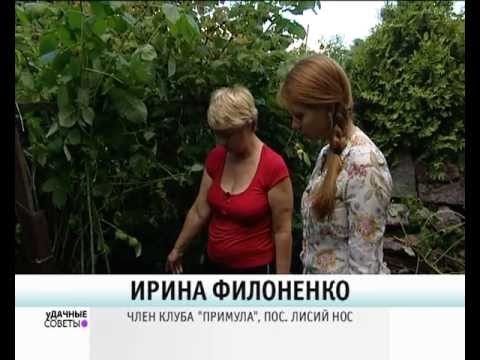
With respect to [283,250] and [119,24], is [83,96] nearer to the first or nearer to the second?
[119,24]

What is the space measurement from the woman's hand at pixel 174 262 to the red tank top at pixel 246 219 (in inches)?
2.5

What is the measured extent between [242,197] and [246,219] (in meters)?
0.04

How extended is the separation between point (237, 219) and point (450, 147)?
21.1 inches

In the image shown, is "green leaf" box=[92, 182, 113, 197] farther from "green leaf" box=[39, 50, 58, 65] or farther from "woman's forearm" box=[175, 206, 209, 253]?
"green leaf" box=[39, 50, 58, 65]

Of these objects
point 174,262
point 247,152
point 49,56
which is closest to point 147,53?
point 49,56

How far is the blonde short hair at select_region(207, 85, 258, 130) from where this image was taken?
138 cm

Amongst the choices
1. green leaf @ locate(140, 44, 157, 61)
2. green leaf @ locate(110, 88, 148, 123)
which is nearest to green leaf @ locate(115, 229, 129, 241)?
green leaf @ locate(110, 88, 148, 123)

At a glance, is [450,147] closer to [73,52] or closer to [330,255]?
[330,255]

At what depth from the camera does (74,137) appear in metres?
1.32

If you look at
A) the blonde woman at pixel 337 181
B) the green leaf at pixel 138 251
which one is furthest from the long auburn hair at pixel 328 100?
the green leaf at pixel 138 251

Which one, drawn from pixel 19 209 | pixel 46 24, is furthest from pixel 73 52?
pixel 19 209

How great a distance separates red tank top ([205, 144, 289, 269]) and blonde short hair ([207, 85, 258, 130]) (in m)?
0.07

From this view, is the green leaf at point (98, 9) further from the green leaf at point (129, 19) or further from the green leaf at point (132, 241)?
the green leaf at point (132, 241)
